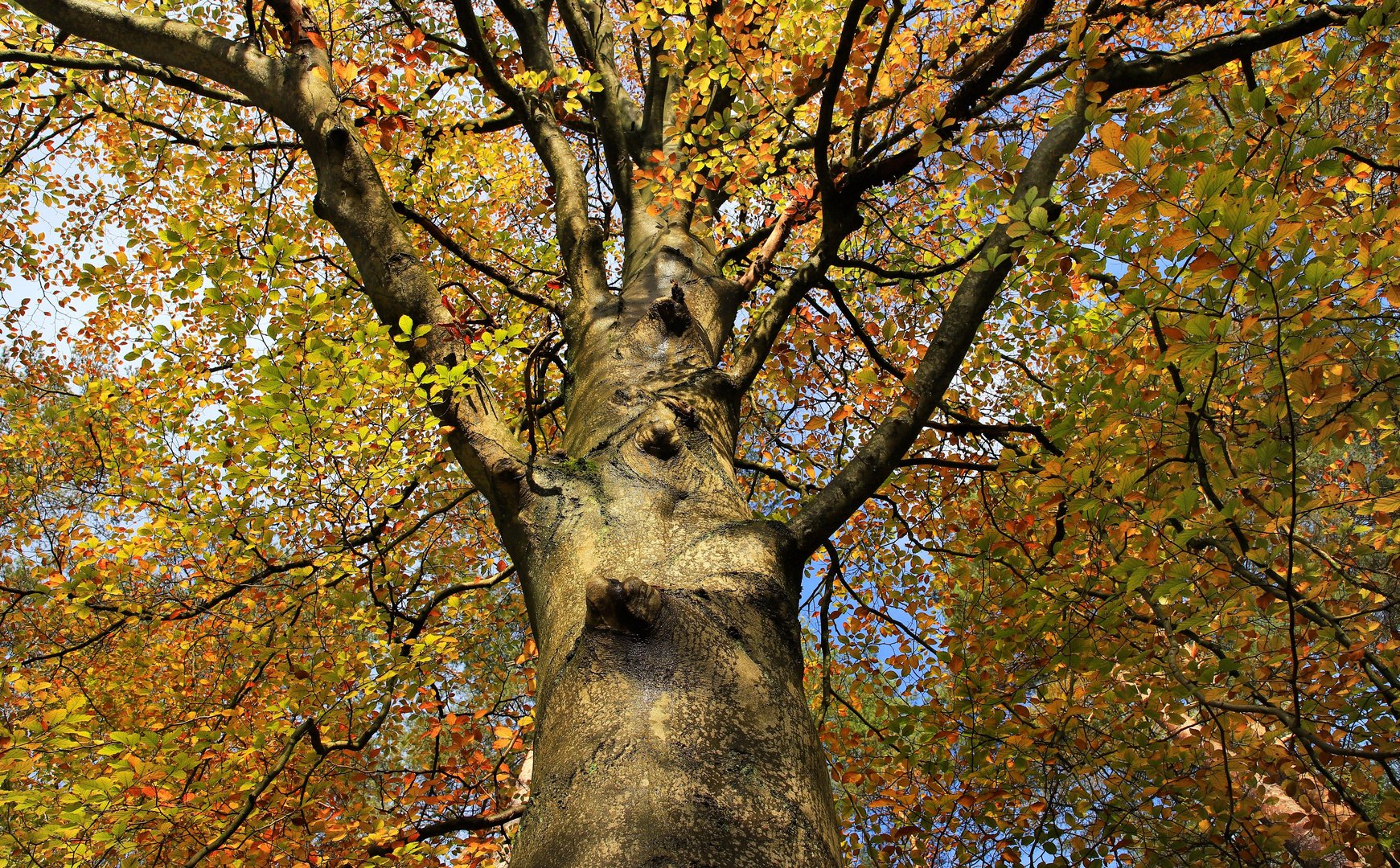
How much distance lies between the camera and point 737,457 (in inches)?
176

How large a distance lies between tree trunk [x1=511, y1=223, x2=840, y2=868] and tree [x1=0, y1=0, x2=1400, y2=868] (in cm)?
1

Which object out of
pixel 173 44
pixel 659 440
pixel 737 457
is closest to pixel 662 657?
pixel 659 440

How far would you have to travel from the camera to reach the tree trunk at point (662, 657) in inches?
56.4

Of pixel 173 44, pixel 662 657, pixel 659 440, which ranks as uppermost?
pixel 173 44

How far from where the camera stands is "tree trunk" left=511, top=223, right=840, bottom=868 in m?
1.43

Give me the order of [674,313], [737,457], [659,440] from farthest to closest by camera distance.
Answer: [737,457]
[674,313]
[659,440]

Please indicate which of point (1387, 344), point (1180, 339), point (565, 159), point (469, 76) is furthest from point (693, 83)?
point (1387, 344)

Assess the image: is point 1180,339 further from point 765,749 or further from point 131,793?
point 131,793

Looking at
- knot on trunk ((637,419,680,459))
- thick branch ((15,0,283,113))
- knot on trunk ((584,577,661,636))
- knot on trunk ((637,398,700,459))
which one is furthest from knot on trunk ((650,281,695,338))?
thick branch ((15,0,283,113))

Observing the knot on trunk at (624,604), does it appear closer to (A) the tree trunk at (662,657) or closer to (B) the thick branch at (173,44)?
(A) the tree trunk at (662,657)

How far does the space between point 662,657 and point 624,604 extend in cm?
16

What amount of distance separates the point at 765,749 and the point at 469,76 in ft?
20.8

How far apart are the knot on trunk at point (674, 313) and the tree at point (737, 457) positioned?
14mm

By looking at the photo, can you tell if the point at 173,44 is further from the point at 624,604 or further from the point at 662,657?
the point at 662,657
